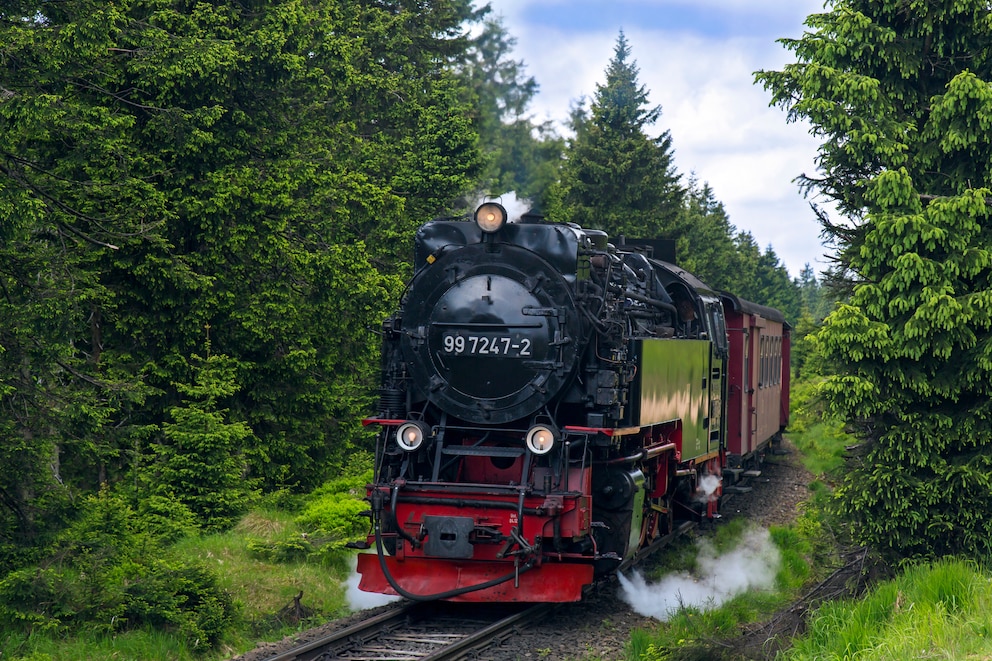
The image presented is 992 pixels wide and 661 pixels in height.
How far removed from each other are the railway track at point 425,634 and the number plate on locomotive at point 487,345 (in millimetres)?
2251

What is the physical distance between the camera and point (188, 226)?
13305mm

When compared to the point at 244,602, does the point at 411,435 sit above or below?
above

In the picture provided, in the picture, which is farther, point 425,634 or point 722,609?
point 722,609

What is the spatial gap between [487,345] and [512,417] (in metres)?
0.69

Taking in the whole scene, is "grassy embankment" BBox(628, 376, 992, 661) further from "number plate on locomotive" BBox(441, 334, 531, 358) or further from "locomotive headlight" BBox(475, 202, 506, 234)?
"locomotive headlight" BBox(475, 202, 506, 234)

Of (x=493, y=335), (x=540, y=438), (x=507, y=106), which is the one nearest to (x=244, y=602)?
(x=540, y=438)

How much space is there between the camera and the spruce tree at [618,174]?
27.2m

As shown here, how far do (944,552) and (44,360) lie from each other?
27.1 feet

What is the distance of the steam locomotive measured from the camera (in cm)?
832

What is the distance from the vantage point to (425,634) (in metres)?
7.90

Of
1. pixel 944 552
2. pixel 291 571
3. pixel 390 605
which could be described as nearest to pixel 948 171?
pixel 944 552

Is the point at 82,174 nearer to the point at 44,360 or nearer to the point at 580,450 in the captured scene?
the point at 44,360

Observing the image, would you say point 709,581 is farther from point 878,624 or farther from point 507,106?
point 507,106

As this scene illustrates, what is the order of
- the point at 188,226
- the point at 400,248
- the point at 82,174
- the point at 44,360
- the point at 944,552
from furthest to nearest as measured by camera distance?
the point at 400,248, the point at 188,226, the point at 82,174, the point at 944,552, the point at 44,360
